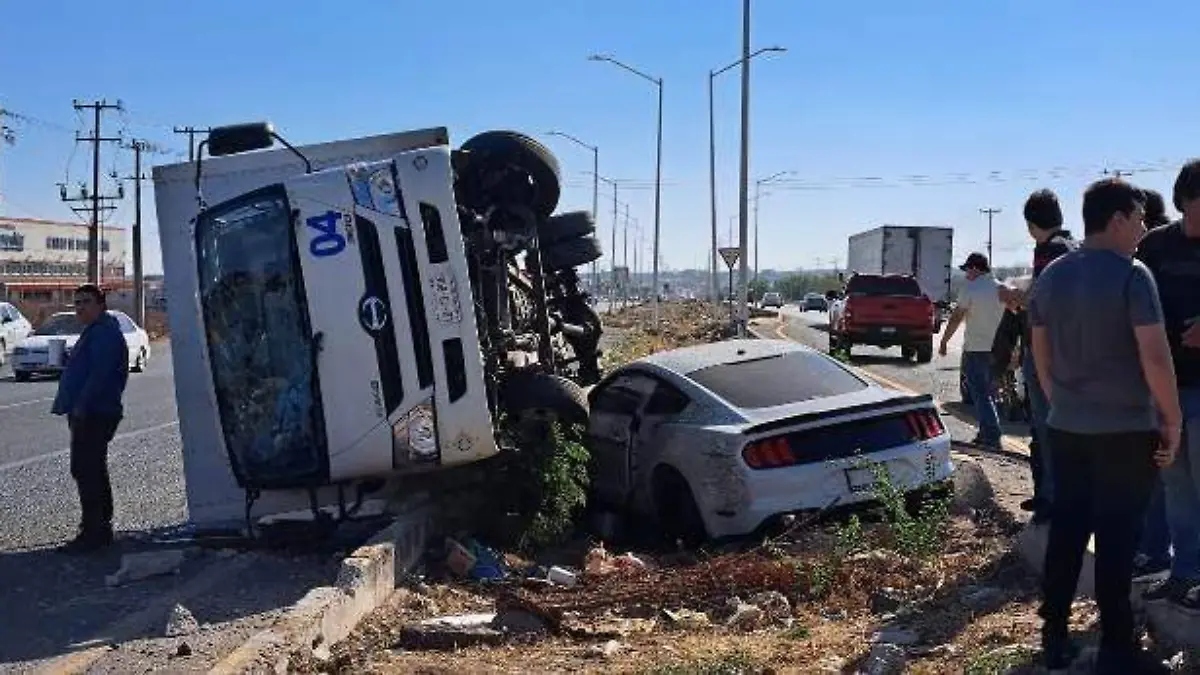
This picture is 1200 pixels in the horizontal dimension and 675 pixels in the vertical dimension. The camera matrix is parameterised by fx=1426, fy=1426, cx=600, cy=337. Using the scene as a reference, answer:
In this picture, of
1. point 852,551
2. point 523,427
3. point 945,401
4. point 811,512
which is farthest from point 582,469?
point 945,401

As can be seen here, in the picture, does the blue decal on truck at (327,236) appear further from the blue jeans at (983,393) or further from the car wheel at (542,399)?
the blue jeans at (983,393)

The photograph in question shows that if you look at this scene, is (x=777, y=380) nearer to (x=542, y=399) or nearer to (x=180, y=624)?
(x=542, y=399)

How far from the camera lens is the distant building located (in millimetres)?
85000

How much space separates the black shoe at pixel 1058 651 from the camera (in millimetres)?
4918

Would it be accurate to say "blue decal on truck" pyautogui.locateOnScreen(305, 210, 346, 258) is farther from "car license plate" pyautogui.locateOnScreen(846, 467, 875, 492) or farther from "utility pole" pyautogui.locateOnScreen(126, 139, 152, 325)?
"utility pole" pyautogui.locateOnScreen(126, 139, 152, 325)

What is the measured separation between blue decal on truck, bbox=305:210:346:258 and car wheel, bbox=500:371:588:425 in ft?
5.91

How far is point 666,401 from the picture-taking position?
31.2 ft

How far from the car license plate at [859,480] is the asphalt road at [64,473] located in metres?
4.75

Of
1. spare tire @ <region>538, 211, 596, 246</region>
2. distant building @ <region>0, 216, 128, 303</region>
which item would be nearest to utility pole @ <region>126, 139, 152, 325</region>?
distant building @ <region>0, 216, 128, 303</region>

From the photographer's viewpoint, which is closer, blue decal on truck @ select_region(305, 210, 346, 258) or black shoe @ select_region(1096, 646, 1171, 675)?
Result: black shoe @ select_region(1096, 646, 1171, 675)

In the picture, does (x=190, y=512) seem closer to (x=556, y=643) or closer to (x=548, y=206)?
(x=556, y=643)

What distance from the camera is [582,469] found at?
9.07 meters

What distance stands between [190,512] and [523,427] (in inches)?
82.1

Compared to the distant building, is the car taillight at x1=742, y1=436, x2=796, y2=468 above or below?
below
